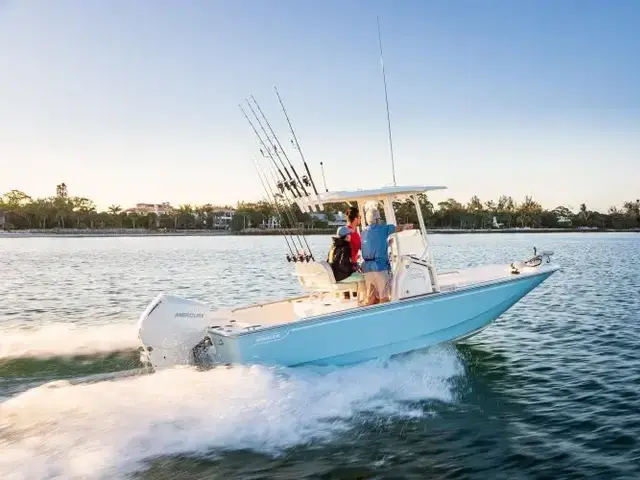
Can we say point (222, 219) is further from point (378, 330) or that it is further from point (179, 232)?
point (378, 330)

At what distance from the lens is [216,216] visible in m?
183

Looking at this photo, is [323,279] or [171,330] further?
[323,279]

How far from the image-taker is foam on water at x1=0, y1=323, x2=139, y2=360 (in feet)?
36.0

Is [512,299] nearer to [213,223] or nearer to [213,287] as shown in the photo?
[213,287]

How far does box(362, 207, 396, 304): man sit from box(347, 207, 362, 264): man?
0.32 m

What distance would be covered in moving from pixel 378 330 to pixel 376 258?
3.62ft

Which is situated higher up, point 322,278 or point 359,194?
point 359,194

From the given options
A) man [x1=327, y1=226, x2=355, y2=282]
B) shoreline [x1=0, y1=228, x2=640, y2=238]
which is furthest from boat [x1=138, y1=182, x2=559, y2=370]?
shoreline [x1=0, y1=228, x2=640, y2=238]

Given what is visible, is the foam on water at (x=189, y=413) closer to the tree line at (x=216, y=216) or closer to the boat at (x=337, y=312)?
the boat at (x=337, y=312)

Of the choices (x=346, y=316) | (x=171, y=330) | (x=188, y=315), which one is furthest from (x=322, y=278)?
(x=171, y=330)

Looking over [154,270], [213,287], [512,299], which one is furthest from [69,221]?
[512,299]

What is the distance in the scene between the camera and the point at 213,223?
584 ft

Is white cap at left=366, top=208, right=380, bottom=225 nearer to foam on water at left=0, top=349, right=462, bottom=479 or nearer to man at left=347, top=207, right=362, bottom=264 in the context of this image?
man at left=347, top=207, right=362, bottom=264

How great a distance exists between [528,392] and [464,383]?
3.01 feet
